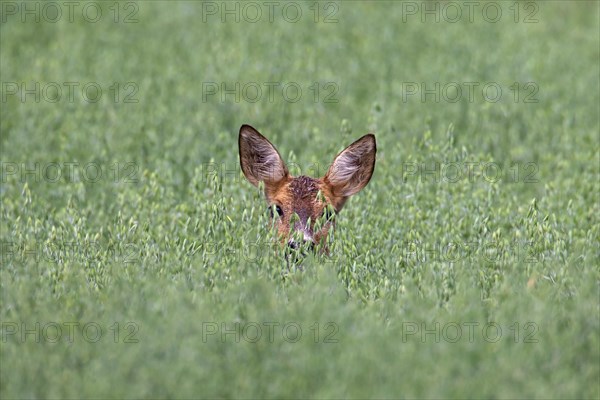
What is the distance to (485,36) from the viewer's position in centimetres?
1495

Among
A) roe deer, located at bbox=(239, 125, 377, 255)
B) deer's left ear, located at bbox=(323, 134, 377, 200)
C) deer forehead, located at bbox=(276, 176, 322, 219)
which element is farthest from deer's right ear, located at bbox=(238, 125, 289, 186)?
deer's left ear, located at bbox=(323, 134, 377, 200)

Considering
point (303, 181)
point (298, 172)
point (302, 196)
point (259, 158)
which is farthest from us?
point (298, 172)

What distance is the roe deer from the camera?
830 centimetres

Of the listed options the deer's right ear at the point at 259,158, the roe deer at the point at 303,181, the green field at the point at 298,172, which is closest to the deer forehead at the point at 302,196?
the roe deer at the point at 303,181

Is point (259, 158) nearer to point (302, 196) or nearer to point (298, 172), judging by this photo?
point (302, 196)

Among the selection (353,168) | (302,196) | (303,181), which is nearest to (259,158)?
(303,181)

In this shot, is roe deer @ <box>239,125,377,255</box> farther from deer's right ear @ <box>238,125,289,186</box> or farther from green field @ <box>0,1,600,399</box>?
green field @ <box>0,1,600,399</box>

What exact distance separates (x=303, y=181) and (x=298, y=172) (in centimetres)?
127

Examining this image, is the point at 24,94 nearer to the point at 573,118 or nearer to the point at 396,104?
the point at 396,104

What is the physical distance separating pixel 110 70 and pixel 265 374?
7.44 metres

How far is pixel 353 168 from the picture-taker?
8797 millimetres

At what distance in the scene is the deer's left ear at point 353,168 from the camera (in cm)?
872

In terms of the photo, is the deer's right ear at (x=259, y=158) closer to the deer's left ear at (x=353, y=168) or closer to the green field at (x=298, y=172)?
the green field at (x=298, y=172)

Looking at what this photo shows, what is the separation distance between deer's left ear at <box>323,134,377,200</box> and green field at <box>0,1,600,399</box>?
0.24 meters
